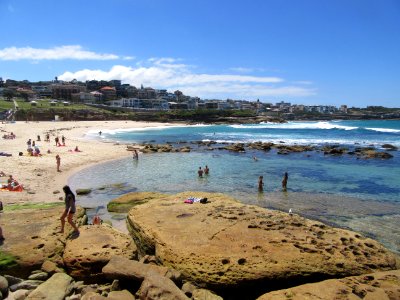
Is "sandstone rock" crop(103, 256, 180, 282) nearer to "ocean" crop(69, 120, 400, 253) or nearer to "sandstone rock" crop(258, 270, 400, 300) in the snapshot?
"sandstone rock" crop(258, 270, 400, 300)

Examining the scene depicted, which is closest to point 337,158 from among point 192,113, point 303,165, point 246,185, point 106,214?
point 303,165

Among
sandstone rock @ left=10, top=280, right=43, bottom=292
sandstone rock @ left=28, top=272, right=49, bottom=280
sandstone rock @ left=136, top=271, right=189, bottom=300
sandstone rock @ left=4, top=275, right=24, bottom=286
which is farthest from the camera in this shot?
sandstone rock @ left=28, top=272, right=49, bottom=280

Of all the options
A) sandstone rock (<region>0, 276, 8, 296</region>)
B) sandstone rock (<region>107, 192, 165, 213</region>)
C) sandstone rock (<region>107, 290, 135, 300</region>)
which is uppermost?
sandstone rock (<region>107, 290, 135, 300</region>)

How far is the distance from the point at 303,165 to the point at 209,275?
28757 millimetres

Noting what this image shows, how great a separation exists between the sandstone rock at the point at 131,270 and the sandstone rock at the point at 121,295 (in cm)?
37

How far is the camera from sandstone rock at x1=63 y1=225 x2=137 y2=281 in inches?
331

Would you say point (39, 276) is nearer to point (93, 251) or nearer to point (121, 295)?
point (93, 251)

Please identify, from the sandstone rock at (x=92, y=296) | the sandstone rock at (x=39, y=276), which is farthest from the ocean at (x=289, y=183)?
the sandstone rock at (x=92, y=296)

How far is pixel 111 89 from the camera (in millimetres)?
148125

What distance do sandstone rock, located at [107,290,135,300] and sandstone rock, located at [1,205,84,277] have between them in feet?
7.51

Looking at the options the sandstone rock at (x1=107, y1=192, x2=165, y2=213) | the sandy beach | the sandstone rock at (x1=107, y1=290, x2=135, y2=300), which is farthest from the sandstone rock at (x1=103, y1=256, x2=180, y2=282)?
the sandy beach

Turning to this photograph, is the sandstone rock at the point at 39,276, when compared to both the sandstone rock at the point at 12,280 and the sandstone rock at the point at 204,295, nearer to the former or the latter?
the sandstone rock at the point at 12,280

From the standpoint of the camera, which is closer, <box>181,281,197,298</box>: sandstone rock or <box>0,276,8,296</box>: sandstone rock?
<box>181,281,197,298</box>: sandstone rock

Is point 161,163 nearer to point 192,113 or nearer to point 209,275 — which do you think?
point 209,275
